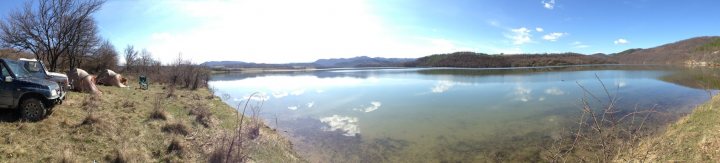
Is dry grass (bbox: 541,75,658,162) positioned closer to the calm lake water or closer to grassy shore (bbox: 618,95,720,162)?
grassy shore (bbox: 618,95,720,162)

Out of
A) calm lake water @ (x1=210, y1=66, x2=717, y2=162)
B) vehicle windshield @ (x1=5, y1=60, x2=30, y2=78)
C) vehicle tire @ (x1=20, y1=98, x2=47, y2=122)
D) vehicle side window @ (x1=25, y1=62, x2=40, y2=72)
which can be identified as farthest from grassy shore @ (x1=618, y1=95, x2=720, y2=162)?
vehicle side window @ (x1=25, y1=62, x2=40, y2=72)

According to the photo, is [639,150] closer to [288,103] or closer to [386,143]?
[386,143]

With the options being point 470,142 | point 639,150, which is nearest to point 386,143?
point 470,142

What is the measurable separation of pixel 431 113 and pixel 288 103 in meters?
9.81

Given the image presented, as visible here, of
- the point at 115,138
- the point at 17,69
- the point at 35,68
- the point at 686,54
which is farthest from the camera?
the point at 686,54

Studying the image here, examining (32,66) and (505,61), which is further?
(505,61)

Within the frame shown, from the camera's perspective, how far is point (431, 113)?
1838 cm

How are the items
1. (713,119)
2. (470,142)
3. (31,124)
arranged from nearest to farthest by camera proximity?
(31,124), (713,119), (470,142)

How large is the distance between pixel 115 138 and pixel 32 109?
197cm

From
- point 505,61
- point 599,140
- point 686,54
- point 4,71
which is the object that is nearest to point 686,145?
point 599,140

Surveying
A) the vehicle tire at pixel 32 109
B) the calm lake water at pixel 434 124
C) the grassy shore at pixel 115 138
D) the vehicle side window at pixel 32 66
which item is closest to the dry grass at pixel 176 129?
the grassy shore at pixel 115 138

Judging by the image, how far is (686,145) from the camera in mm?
8820

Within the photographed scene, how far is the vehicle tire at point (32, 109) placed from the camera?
29.7 feet

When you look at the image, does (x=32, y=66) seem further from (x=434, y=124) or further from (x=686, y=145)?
(x=686, y=145)
